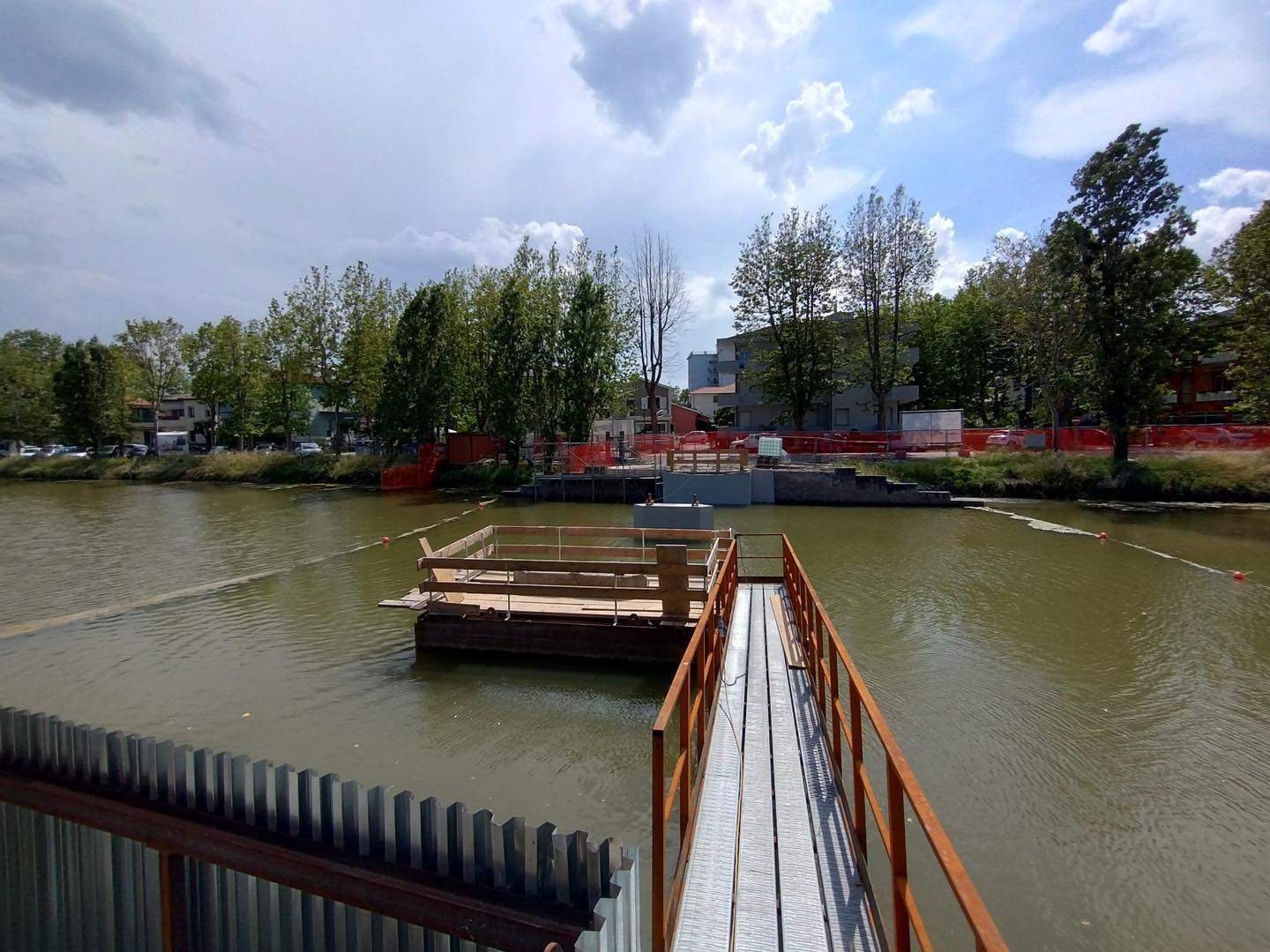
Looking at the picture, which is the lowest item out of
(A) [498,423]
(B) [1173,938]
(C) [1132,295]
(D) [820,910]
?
(B) [1173,938]

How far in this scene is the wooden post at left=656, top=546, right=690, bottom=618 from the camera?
905 centimetres

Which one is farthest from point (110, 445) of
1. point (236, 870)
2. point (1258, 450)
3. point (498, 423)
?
point (1258, 450)

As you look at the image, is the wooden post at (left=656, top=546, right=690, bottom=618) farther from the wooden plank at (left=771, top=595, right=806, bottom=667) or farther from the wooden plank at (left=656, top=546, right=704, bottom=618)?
the wooden plank at (left=771, top=595, right=806, bottom=667)

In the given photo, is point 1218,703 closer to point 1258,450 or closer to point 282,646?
point 282,646

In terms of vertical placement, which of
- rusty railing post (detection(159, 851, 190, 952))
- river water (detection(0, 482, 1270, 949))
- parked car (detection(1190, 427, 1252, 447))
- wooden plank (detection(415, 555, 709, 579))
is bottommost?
river water (detection(0, 482, 1270, 949))

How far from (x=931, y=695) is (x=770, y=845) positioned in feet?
18.2

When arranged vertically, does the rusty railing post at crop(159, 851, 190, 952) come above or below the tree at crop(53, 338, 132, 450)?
below

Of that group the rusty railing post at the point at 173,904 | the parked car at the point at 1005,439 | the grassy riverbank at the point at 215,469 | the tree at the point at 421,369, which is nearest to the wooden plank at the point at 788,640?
the rusty railing post at the point at 173,904

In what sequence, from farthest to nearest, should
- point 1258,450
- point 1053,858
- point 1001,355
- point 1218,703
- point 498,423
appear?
1. point 1001,355
2. point 498,423
3. point 1258,450
4. point 1218,703
5. point 1053,858

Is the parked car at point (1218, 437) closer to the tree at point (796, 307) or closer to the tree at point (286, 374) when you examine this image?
the tree at point (796, 307)

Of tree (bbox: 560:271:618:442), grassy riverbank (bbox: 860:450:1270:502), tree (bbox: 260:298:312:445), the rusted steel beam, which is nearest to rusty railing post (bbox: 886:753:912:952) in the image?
the rusted steel beam

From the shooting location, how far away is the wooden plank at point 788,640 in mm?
7206

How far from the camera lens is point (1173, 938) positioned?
4453 mm

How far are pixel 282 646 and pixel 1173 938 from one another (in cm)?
1166
